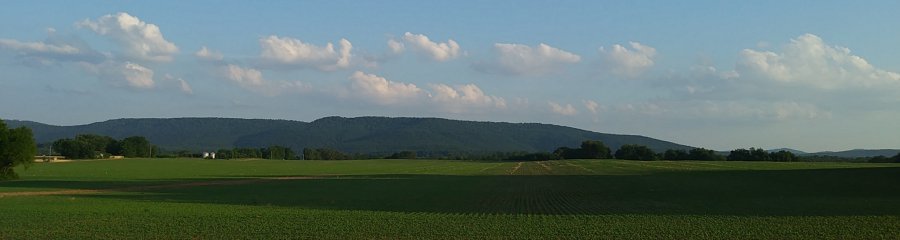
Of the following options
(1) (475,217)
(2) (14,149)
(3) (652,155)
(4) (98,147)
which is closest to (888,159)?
(3) (652,155)

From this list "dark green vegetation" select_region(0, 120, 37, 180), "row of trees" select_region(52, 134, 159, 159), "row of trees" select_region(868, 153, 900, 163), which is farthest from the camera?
"row of trees" select_region(52, 134, 159, 159)

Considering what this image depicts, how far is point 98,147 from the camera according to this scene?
170 meters

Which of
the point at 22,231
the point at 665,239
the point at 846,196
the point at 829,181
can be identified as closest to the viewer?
the point at 665,239

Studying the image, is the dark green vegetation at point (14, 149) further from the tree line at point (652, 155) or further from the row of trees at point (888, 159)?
the tree line at point (652, 155)

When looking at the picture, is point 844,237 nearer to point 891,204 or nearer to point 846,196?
point 891,204

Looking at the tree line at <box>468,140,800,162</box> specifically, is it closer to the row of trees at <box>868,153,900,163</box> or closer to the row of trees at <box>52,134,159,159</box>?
the row of trees at <box>868,153,900,163</box>

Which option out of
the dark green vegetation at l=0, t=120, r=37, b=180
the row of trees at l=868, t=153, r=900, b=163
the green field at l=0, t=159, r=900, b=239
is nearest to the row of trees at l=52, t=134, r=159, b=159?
the dark green vegetation at l=0, t=120, r=37, b=180

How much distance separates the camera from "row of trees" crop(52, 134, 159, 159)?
157875 mm

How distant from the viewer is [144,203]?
3669 cm

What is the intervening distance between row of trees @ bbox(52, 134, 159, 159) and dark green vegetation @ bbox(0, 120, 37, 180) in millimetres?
100004

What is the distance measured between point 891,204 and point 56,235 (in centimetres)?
3479

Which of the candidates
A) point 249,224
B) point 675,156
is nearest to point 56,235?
point 249,224

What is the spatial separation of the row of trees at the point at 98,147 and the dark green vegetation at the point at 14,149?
100004 millimetres

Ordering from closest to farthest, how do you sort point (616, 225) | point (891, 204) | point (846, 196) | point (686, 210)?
point (616, 225), point (686, 210), point (891, 204), point (846, 196)
